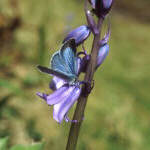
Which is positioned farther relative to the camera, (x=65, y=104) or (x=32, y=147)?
(x=32, y=147)

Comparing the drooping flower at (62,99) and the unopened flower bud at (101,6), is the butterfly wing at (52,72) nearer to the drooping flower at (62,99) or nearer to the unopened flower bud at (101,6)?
the drooping flower at (62,99)

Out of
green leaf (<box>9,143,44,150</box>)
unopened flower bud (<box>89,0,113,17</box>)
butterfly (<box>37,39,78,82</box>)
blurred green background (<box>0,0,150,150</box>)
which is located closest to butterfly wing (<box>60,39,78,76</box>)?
butterfly (<box>37,39,78,82</box>)

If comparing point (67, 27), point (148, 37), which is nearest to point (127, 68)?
point (67, 27)

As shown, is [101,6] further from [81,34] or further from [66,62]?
[66,62]

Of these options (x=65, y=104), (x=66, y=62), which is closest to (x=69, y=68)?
(x=66, y=62)

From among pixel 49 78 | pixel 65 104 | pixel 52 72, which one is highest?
pixel 52 72

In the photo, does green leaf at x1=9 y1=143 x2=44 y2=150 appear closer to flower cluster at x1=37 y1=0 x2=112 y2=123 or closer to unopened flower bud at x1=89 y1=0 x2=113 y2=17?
flower cluster at x1=37 y1=0 x2=112 y2=123
